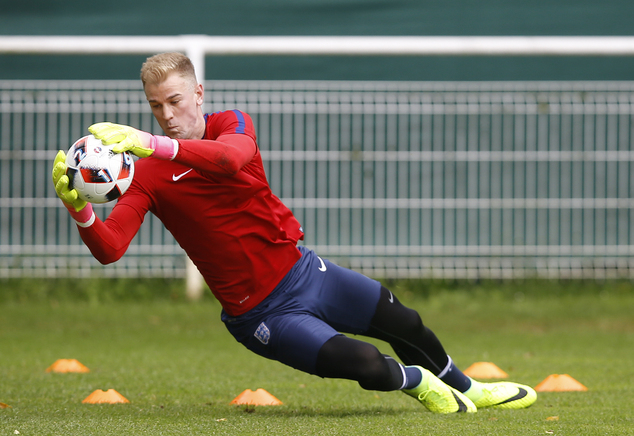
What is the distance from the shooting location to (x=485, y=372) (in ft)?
14.1

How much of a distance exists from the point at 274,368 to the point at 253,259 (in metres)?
1.82

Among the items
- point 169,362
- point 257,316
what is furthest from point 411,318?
point 169,362

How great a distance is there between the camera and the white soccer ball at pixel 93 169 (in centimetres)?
248

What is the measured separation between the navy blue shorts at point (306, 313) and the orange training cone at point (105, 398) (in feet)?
2.38

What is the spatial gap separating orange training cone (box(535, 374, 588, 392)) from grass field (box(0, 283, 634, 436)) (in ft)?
0.33

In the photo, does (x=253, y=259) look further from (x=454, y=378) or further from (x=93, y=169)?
(x=454, y=378)

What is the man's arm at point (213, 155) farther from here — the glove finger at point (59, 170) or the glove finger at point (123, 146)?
the glove finger at point (59, 170)

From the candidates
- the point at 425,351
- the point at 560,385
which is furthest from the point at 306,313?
the point at 560,385

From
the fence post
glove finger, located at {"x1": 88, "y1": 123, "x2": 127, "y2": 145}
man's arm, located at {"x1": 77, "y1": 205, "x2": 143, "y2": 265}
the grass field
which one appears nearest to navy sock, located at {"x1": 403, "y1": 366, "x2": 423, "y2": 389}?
the grass field

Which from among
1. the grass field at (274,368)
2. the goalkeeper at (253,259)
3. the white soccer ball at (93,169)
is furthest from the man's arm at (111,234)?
the grass field at (274,368)

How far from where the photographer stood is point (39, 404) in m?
3.39

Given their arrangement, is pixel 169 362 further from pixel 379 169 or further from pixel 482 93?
pixel 482 93

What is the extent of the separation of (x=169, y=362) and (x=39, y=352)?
998 millimetres

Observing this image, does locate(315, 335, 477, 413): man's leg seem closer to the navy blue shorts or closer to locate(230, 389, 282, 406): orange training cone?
the navy blue shorts
